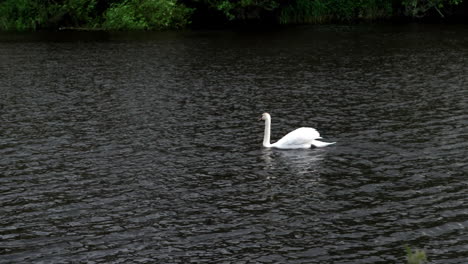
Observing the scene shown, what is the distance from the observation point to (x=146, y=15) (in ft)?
268

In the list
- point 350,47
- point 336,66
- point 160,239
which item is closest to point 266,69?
point 336,66

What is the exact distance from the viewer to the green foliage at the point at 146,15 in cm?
8094

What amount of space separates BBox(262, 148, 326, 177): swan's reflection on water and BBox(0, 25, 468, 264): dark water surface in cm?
8

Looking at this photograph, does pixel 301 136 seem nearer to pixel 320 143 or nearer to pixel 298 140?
pixel 298 140

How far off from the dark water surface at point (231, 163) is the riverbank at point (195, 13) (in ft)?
95.7

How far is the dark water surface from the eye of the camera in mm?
18203

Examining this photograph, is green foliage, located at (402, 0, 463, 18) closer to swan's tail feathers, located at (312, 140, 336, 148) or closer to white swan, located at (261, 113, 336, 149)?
swan's tail feathers, located at (312, 140, 336, 148)

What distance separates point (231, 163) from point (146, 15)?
58.2m

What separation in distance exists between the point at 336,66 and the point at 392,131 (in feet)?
70.5

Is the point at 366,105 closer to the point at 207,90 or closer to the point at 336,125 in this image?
the point at 336,125

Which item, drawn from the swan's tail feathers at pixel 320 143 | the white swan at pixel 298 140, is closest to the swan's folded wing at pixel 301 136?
the white swan at pixel 298 140

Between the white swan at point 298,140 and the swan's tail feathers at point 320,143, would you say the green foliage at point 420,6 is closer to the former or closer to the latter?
the swan's tail feathers at point 320,143

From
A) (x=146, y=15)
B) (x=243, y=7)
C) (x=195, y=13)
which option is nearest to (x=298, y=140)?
(x=146, y=15)

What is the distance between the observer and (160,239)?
1850cm
